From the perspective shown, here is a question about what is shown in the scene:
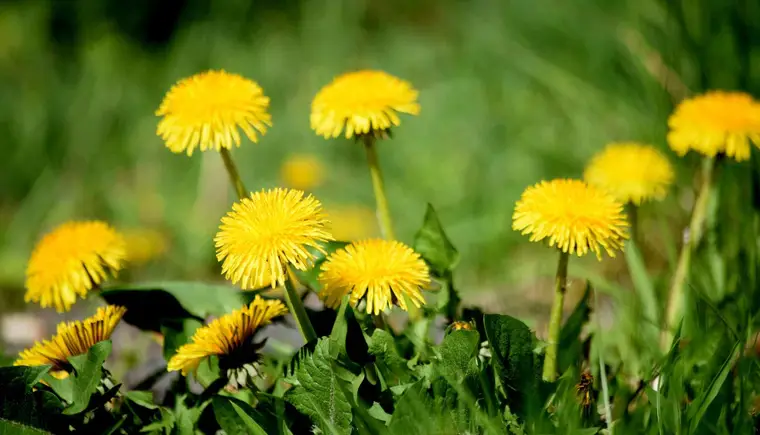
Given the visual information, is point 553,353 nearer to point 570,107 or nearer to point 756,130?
point 756,130

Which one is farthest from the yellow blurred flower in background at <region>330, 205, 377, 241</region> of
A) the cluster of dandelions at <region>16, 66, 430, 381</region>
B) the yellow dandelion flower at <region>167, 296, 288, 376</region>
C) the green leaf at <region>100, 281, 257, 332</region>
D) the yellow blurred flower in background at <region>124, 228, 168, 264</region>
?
the yellow dandelion flower at <region>167, 296, 288, 376</region>

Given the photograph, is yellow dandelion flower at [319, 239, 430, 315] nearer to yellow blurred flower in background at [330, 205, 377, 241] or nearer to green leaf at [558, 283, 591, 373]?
green leaf at [558, 283, 591, 373]

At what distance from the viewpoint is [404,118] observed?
3346 millimetres

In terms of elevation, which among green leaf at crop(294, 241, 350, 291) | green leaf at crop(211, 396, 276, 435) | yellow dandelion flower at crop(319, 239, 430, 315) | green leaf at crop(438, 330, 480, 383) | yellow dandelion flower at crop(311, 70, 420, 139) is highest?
yellow dandelion flower at crop(311, 70, 420, 139)

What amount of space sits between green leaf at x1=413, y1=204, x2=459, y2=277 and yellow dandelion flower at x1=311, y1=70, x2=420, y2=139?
19 centimetres

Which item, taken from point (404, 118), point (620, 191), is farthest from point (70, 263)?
point (404, 118)

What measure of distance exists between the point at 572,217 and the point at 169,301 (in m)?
0.72

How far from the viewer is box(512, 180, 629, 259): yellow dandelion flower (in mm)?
1009

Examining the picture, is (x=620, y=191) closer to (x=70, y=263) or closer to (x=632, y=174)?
(x=632, y=174)

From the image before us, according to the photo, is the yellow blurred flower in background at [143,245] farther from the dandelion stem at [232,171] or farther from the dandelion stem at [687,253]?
the dandelion stem at [687,253]

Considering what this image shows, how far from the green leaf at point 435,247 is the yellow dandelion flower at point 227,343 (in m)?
0.32

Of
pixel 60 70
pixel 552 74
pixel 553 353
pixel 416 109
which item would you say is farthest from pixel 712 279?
pixel 60 70

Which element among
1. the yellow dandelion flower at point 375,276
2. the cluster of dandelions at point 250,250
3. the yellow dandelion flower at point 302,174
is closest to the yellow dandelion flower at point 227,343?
the cluster of dandelions at point 250,250

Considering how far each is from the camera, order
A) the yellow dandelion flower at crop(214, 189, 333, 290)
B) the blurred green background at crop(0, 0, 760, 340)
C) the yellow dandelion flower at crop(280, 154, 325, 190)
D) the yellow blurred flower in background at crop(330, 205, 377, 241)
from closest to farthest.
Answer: the yellow dandelion flower at crop(214, 189, 333, 290)
the blurred green background at crop(0, 0, 760, 340)
the yellow blurred flower in background at crop(330, 205, 377, 241)
the yellow dandelion flower at crop(280, 154, 325, 190)
